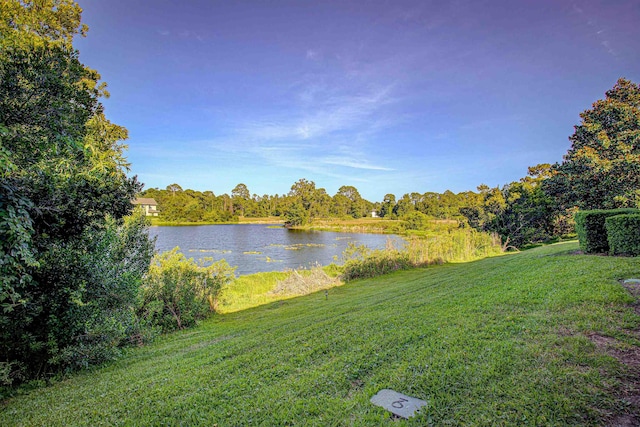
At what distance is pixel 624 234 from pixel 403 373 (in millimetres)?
7722

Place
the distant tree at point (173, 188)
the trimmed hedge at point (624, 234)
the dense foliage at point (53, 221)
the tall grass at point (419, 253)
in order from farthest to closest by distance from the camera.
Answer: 1. the distant tree at point (173, 188)
2. the tall grass at point (419, 253)
3. the trimmed hedge at point (624, 234)
4. the dense foliage at point (53, 221)

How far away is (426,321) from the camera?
4.79 metres

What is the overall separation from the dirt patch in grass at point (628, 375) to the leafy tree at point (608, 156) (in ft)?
40.9

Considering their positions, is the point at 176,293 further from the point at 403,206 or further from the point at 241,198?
the point at 241,198

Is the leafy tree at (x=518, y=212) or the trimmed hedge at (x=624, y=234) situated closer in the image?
the trimmed hedge at (x=624, y=234)

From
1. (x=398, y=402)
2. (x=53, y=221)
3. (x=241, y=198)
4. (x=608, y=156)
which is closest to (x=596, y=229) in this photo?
(x=608, y=156)

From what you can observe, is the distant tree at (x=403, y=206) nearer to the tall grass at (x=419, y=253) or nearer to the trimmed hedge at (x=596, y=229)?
the tall grass at (x=419, y=253)

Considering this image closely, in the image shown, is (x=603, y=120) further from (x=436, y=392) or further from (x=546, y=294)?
(x=436, y=392)

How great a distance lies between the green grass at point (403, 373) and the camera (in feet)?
8.31

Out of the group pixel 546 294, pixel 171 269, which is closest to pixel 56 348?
pixel 171 269

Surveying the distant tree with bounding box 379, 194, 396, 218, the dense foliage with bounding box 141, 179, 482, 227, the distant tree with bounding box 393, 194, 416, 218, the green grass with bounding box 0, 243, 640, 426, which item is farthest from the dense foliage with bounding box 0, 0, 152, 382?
the distant tree with bounding box 379, 194, 396, 218

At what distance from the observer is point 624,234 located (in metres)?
7.21

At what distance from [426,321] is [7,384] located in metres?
6.39

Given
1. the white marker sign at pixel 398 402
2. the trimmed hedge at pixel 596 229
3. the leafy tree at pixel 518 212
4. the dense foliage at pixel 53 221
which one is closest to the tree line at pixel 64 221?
the dense foliage at pixel 53 221
